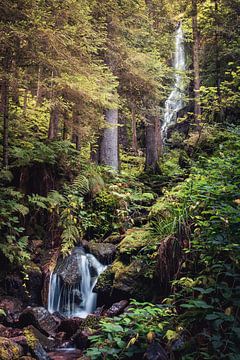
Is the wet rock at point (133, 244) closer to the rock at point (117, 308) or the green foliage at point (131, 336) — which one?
the rock at point (117, 308)

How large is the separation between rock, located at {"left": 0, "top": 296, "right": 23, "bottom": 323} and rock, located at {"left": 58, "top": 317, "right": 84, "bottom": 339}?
0.91 metres

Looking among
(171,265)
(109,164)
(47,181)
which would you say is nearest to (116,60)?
(109,164)

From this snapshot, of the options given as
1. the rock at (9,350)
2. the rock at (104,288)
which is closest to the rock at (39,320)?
the rock at (104,288)

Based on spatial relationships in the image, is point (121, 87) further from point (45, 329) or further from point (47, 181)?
point (45, 329)

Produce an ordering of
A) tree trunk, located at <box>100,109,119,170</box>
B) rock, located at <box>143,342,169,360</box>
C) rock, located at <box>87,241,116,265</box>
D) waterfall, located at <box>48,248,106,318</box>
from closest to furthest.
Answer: rock, located at <box>143,342,169,360</box> < waterfall, located at <box>48,248,106,318</box> < rock, located at <box>87,241,116,265</box> < tree trunk, located at <box>100,109,119,170</box>

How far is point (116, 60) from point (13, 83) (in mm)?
6114

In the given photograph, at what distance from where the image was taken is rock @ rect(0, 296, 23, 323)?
6593mm

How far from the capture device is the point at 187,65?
80.0 ft

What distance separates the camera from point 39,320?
6355mm

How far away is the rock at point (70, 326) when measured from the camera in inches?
249

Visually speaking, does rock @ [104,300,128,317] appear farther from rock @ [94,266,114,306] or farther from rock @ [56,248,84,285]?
rock @ [56,248,84,285]

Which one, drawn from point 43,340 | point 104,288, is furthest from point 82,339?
point 104,288

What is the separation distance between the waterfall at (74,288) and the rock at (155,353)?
3730mm

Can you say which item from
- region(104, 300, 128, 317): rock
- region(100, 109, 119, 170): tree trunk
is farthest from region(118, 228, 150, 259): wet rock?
region(100, 109, 119, 170): tree trunk
